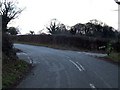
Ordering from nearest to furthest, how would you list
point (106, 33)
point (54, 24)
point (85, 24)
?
point (106, 33) < point (85, 24) < point (54, 24)

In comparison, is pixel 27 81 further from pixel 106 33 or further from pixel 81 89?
pixel 106 33

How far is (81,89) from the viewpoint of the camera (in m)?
15.5

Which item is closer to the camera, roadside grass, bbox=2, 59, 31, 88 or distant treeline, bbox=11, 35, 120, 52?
roadside grass, bbox=2, 59, 31, 88

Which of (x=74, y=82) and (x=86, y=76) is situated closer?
(x=74, y=82)

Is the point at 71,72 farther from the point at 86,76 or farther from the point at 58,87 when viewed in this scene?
the point at 58,87

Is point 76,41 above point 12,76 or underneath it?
above

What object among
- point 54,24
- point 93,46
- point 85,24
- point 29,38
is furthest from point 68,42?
point 54,24

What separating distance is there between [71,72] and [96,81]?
447 cm

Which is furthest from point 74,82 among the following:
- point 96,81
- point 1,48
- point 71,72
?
point 1,48

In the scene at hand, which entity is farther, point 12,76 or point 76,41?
point 76,41

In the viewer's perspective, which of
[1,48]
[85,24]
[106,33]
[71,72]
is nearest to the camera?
[71,72]

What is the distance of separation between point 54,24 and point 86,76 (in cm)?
8764

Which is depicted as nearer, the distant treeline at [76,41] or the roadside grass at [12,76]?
the roadside grass at [12,76]

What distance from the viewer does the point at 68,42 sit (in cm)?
6350
